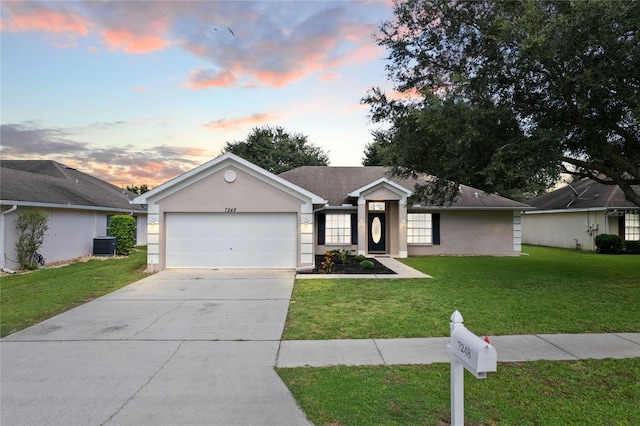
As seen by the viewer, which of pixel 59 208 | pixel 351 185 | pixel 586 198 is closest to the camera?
pixel 59 208

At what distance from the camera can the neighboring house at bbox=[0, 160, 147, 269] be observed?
1295 cm

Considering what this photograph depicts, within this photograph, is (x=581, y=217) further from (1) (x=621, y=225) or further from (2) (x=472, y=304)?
(2) (x=472, y=304)

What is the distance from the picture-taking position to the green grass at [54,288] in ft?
23.4

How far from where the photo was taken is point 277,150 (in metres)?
38.0

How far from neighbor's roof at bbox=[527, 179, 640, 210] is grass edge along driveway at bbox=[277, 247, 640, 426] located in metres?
9.82

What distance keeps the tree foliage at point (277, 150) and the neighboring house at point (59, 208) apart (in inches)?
666

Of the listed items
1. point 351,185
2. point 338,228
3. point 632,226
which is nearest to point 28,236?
point 338,228

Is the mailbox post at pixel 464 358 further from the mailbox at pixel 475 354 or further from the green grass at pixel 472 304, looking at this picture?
the green grass at pixel 472 304

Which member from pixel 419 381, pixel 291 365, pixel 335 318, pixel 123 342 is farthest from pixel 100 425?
pixel 335 318

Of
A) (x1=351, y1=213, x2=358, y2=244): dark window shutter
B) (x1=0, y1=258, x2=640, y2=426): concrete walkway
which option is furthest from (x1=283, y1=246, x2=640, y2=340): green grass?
(x1=351, y1=213, x2=358, y2=244): dark window shutter

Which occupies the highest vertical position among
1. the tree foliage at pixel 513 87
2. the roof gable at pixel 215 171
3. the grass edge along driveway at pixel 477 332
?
the tree foliage at pixel 513 87

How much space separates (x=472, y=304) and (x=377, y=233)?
10.6 meters

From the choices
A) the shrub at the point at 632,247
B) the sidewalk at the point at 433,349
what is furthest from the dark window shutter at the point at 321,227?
the shrub at the point at 632,247

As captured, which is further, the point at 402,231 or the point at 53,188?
the point at 402,231
